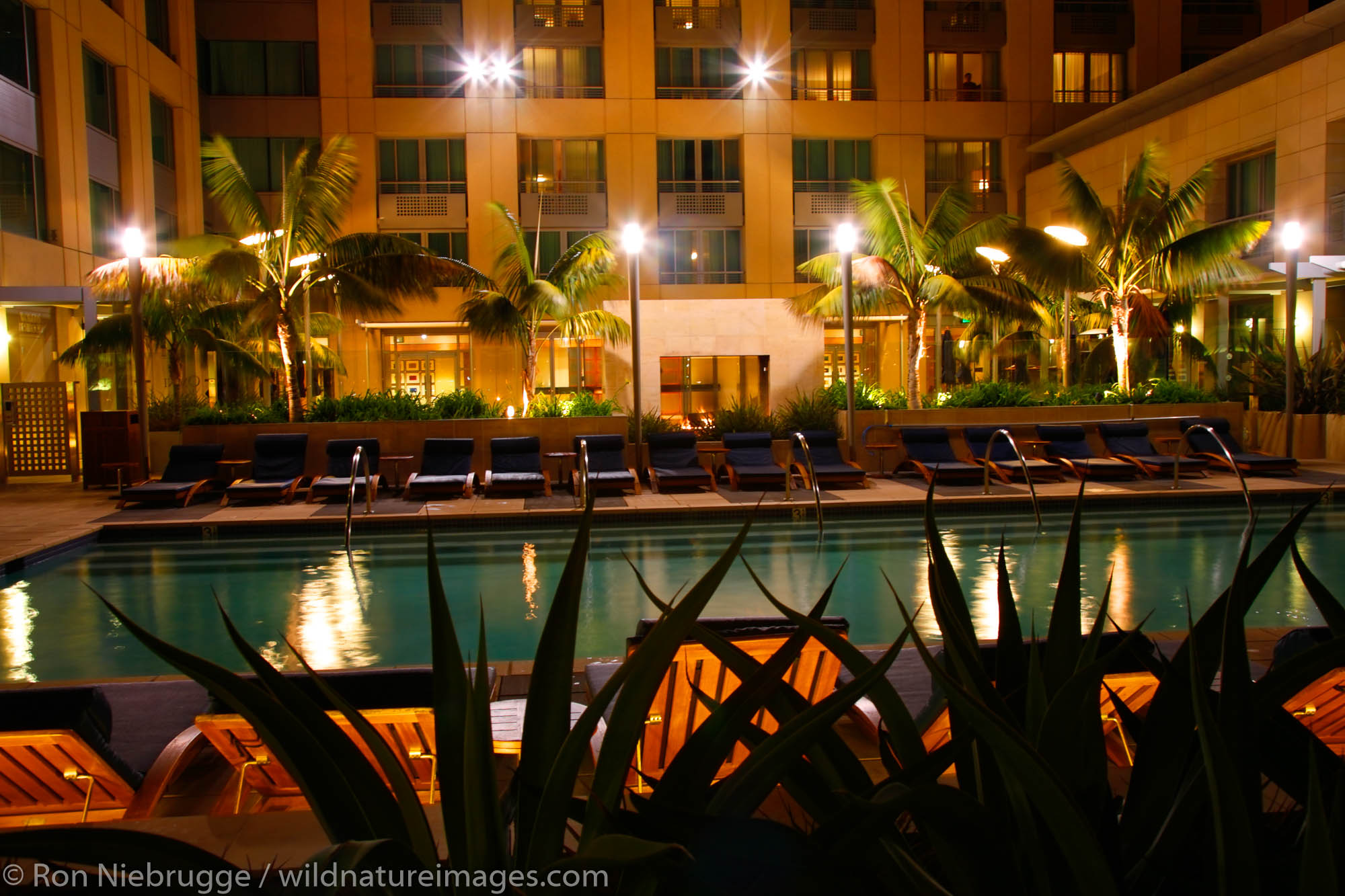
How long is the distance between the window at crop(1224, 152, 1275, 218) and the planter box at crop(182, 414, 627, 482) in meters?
16.6

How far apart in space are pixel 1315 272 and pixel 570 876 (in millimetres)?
21350

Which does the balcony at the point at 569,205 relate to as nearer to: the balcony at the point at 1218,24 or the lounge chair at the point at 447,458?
the lounge chair at the point at 447,458

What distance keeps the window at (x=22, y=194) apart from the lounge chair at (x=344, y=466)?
851cm

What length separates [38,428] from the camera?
18.0 meters

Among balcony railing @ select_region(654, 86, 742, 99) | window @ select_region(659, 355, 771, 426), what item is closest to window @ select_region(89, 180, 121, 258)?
window @ select_region(659, 355, 771, 426)

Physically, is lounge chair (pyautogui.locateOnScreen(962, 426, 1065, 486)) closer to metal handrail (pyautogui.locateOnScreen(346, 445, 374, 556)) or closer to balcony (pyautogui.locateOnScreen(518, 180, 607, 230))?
metal handrail (pyautogui.locateOnScreen(346, 445, 374, 556))

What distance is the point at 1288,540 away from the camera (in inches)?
65.4

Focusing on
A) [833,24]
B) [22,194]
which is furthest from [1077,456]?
[833,24]

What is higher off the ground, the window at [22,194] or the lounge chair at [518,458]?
the window at [22,194]

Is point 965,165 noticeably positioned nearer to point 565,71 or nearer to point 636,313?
point 565,71

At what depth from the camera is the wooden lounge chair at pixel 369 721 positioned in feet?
11.2

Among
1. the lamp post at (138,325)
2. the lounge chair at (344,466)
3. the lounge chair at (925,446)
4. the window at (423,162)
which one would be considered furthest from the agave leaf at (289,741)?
the window at (423,162)

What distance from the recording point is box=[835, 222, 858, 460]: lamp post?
49.8 ft

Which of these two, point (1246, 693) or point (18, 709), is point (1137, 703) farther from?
point (18, 709)
